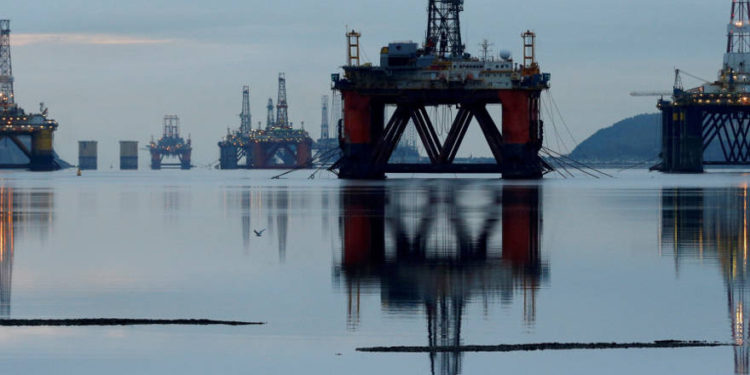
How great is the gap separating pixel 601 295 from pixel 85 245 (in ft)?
49.8

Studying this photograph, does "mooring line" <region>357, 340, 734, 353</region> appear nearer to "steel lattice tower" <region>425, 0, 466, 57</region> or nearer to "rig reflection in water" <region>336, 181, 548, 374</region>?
"rig reflection in water" <region>336, 181, 548, 374</region>

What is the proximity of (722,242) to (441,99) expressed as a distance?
208 feet

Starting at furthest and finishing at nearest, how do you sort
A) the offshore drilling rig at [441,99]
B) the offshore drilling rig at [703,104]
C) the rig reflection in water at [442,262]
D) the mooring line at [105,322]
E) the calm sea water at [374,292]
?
1. the offshore drilling rig at [703,104]
2. the offshore drilling rig at [441,99]
3. the rig reflection in water at [442,262]
4. the mooring line at [105,322]
5. the calm sea water at [374,292]

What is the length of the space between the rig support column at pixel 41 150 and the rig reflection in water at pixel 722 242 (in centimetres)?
15168

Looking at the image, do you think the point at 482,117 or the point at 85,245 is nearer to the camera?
the point at 85,245

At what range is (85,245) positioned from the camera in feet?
101

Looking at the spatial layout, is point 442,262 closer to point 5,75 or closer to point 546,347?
point 546,347

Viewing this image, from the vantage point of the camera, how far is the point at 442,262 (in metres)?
25.0

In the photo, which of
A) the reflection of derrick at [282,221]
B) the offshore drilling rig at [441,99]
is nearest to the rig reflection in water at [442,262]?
the reflection of derrick at [282,221]

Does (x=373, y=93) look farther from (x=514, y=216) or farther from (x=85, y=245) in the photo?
(x=85, y=245)

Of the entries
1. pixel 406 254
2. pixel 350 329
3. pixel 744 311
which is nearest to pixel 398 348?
pixel 350 329

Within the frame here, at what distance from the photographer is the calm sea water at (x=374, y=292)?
1451 centimetres

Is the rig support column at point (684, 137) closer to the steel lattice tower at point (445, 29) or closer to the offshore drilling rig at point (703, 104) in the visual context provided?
the offshore drilling rig at point (703, 104)

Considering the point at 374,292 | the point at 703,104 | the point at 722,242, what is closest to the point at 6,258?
the point at 374,292
